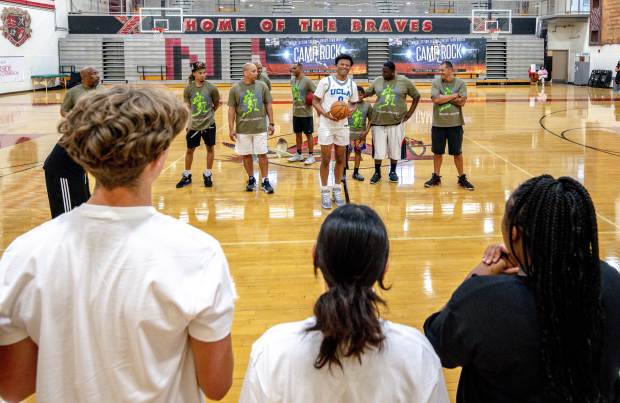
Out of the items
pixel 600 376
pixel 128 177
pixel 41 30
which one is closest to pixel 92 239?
pixel 128 177

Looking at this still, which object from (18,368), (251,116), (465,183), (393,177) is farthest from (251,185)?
(18,368)

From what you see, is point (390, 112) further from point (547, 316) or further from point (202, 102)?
point (547, 316)

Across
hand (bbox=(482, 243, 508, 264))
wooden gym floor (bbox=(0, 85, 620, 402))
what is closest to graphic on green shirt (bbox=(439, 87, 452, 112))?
wooden gym floor (bbox=(0, 85, 620, 402))

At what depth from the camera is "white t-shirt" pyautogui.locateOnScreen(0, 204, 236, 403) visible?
142cm

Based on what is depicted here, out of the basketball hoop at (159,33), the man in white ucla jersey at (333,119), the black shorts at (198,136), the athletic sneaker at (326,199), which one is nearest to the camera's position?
the athletic sneaker at (326,199)

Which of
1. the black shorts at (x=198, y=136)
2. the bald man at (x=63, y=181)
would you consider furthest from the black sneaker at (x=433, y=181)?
the bald man at (x=63, y=181)

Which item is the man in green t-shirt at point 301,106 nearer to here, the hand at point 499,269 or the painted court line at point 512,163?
the painted court line at point 512,163

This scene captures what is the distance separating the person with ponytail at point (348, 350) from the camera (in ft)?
4.78

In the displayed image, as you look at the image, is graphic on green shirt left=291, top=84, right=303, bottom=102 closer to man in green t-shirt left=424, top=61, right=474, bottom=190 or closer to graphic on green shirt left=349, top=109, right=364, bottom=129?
graphic on green shirt left=349, top=109, right=364, bottom=129

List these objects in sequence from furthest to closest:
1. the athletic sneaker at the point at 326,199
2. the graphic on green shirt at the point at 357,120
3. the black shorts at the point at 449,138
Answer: the graphic on green shirt at the point at 357,120
the black shorts at the point at 449,138
the athletic sneaker at the point at 326,199

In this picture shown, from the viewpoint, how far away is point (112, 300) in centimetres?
144

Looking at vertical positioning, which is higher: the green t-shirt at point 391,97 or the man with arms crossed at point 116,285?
the green t-shirt at point 391,97

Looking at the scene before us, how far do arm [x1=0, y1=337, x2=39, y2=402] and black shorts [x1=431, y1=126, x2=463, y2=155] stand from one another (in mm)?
7129

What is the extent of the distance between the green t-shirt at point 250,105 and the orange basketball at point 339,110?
119 centimetres
